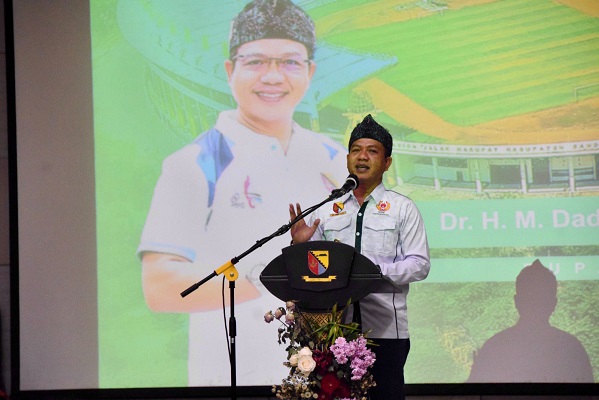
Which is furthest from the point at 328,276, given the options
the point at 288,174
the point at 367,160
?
the point at 288,174

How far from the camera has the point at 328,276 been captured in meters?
2.93

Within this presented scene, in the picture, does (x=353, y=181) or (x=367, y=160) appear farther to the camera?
(x=367, y=160)

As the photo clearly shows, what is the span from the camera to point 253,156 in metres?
4.86

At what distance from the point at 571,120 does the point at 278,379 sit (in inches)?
87.2

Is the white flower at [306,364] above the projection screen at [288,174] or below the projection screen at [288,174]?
below

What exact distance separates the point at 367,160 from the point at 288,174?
158 cm

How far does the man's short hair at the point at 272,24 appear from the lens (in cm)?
482

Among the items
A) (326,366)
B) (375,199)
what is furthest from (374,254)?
(326,366)

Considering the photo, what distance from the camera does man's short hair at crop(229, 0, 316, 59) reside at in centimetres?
482

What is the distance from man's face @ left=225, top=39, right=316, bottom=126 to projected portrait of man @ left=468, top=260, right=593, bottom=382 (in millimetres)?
1653

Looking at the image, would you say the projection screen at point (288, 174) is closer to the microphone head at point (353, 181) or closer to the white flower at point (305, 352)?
the microphone head at point (353, 181)

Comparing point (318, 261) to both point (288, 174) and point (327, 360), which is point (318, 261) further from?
point (288, 174)

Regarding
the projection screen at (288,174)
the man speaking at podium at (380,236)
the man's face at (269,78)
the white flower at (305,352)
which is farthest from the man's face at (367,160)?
the man's face at (269,78)

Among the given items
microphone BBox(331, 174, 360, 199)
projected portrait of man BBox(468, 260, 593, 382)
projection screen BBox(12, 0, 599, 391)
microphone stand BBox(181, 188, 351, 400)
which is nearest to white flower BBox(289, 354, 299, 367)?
microphone stand BBox(181, 188, 351, 400)
